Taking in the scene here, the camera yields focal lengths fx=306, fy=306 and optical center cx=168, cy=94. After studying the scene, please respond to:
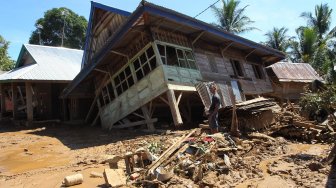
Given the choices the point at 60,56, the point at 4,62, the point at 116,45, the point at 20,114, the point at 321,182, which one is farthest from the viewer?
the point at 4,62

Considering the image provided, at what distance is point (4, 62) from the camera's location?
111 ft

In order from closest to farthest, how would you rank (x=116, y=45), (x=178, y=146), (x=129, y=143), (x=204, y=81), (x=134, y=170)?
(x=134, y=170)
(x=178, y=146)
(x=129, y=143)
(x=116, y=45)
(x=204, y=81)

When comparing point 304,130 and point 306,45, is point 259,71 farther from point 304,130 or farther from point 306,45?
point 306,45

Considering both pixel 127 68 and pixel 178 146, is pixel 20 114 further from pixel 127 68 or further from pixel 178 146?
pixel 178 146

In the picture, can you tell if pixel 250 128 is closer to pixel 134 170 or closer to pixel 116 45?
pixel 134 170

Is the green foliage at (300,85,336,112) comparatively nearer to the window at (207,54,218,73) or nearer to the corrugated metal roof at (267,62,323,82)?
the window at (207,54,218,73)

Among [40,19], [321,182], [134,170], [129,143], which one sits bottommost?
[321,182]

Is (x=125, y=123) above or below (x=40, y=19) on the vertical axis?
below

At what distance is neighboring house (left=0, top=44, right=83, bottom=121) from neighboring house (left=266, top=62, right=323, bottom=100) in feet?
44.4

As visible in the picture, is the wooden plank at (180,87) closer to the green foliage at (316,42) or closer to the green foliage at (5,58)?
the green foliage at (316,42)

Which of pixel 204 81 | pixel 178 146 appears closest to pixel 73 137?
pixel 204 81

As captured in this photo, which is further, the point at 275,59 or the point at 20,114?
the point at 275,59

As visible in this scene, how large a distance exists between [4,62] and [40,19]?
8165mm

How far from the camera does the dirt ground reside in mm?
6070
